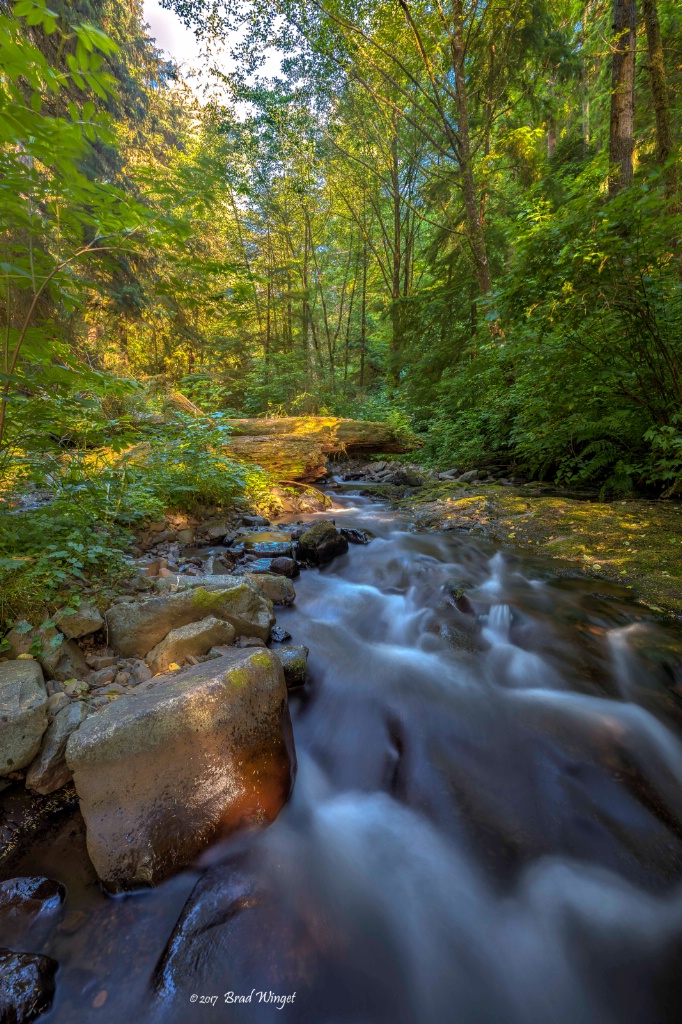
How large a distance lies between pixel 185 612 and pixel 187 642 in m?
0.27

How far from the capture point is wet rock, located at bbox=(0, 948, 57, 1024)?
1337 mm

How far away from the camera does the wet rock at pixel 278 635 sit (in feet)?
10.5

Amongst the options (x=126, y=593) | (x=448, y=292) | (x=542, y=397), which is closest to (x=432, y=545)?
(x=542, y=397)

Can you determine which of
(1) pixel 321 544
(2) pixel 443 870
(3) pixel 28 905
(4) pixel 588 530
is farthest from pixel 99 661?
(4) pixel 588 530

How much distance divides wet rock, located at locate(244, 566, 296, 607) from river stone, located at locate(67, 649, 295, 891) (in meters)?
1.64

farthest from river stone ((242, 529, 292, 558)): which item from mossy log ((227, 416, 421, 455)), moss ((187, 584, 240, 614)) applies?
mossy log ((227, 416, 421, 455))

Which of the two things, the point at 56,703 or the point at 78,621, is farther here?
the point at 78,621

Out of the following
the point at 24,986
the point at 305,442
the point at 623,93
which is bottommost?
the point at 24,986

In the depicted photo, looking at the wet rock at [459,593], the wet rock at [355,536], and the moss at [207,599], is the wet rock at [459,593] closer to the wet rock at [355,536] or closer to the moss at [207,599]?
the wet rock at [355,536]

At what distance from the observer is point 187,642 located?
261cm

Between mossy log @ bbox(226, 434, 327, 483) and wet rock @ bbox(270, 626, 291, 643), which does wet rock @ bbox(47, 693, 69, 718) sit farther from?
mossy log @ bbox(226, 434, 327, 483)

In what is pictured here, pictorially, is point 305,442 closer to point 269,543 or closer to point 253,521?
point 253,521

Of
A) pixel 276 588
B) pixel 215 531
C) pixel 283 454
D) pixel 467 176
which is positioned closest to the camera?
pixel 276 588

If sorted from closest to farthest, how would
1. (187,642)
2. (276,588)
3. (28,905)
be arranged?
(28,905)
(187,642)
(276,588)
